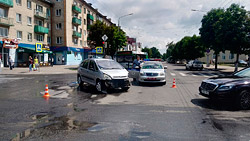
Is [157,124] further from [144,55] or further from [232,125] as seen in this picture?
[144,55]

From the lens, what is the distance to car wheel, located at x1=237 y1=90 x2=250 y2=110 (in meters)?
6.48

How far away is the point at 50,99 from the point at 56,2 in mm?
38231

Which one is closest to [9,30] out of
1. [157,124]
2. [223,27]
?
[223,27]

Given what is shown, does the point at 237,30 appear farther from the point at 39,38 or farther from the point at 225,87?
the point at 39,38

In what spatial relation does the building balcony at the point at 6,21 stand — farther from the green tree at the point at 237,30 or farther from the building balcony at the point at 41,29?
the green tree at the point at 237,30

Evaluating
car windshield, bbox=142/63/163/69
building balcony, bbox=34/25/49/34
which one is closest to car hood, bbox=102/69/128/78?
car windshield, bbox=142/63/163/69

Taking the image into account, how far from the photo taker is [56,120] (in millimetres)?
5316

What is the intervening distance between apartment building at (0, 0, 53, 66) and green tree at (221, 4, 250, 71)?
1052 inches

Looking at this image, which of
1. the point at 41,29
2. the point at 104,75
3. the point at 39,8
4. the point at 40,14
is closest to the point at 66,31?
the point at 41,29

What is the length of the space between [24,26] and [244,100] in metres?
35.6

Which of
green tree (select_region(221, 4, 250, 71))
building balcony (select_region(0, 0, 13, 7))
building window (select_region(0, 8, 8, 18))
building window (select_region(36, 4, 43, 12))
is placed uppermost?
building window (select_region(36, 4, 43, 12))

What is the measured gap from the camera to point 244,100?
6543 millimetres

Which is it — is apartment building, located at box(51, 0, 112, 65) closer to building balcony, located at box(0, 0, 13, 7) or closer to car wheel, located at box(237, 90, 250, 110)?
building balcony, located at box(0, 0, 13, 7)

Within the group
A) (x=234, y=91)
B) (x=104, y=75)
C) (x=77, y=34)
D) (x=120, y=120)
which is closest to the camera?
(x=120, y=120)
